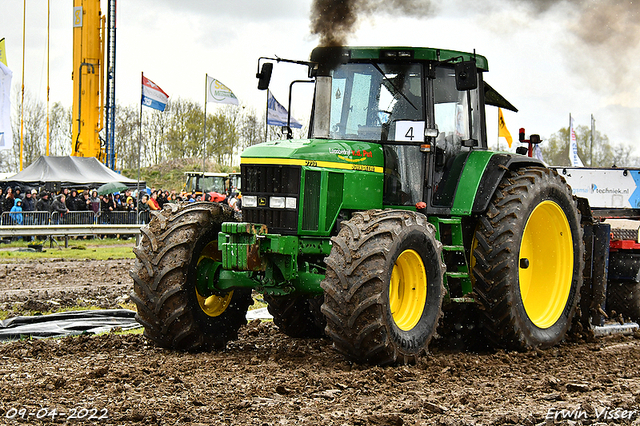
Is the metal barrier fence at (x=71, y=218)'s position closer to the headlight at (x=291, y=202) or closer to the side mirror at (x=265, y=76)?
the side mirror at (x=265, y=76)

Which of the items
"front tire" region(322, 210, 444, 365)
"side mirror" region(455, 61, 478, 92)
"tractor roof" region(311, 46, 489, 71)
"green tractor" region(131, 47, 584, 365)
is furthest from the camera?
"tractor roof" region(311, 46, 489, 71)

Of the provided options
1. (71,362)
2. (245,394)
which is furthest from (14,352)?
(245,394)

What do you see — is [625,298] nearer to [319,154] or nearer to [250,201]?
[319,154]

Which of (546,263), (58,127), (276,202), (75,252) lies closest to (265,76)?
(276,202)

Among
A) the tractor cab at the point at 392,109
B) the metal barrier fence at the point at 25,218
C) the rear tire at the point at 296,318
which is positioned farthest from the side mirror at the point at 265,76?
the metal barrier fence at the point at 25,218

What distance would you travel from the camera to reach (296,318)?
909 cm

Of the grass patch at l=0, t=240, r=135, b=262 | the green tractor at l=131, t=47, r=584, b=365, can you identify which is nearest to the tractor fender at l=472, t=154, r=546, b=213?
the green tractor at l=131, t=47, r=584, b=365

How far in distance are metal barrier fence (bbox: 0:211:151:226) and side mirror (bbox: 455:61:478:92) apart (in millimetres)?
16221

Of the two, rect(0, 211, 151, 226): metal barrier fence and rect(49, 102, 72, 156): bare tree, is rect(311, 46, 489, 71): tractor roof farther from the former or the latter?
rect(49, 102, 72, 156): bare tree

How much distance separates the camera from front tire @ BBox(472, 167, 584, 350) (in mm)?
8086

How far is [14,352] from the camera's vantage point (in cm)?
768

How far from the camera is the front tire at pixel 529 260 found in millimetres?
8086

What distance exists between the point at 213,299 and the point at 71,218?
17124 millimetres

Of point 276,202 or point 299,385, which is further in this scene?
point 276,202
